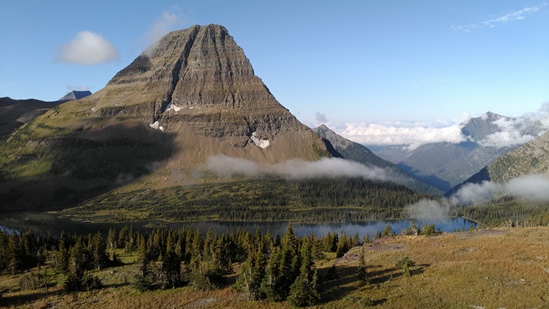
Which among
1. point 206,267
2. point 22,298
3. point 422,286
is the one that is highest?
point 422,286

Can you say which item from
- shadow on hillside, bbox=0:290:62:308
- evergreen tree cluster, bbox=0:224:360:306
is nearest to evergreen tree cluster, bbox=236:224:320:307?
evergreen tree cluster, bbox=0:224:360:306

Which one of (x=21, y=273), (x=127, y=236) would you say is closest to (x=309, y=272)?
(x=21, y=273)

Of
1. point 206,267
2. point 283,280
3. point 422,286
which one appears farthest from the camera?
point 206,267

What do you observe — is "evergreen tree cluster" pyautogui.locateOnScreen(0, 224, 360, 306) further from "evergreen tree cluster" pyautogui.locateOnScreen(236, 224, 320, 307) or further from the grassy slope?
the grassy slope

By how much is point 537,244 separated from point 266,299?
62.9 metres

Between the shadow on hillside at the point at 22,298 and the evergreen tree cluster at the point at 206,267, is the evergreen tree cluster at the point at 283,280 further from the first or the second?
the shadow on hillside at the point at 22,298

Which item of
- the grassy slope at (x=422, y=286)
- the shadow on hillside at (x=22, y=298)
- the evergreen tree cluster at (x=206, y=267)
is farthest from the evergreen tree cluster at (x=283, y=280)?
the shadow on hillside at (x=22, y=298)

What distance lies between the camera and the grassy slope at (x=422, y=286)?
2154 inches

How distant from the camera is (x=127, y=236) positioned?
561ft

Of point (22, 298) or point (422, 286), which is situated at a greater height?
point (422, 286)

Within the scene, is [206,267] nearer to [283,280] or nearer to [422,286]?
[283,280]

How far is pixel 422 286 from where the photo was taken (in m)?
61.0

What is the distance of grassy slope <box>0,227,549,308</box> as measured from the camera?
54.7 m

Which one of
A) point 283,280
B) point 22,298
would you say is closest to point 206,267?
point 283,280
